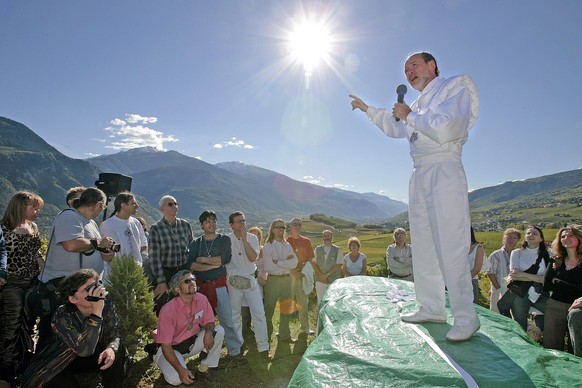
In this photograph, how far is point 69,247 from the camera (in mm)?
4164

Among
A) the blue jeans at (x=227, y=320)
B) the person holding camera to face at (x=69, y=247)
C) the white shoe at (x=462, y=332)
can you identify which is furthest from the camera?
the blue jeans at (x=227, y=320)

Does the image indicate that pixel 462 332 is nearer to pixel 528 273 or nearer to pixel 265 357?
pixel 528 273

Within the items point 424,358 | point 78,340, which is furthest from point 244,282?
point 424,358

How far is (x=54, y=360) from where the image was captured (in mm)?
3369

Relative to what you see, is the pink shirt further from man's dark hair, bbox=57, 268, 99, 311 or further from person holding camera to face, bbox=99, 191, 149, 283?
person holding camera to face, bbox=99, 191, 149, 283

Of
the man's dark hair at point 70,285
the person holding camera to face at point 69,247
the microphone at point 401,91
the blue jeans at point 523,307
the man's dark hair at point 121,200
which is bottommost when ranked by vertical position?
the blue jeans at point 523,307

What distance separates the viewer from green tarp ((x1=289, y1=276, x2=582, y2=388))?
1906mm

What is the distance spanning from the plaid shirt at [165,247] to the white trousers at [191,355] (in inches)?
51.6

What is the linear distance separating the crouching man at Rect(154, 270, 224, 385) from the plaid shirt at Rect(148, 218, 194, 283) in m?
1.00

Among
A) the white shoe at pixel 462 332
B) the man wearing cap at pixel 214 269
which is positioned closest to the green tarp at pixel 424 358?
the white shoe at pixel 462 332

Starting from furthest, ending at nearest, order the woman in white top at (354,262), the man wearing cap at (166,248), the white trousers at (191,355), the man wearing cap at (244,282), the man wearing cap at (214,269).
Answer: the woman in white top at (354,262), the man wearing cap at (244,282), the man wearing cap at (214,269), the man wearing cap at (166,248), the white trousers at (191,355)

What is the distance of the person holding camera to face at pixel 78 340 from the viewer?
3.35m

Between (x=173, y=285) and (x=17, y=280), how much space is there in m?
1.88

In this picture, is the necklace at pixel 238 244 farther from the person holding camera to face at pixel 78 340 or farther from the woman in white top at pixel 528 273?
the woman in white top at pixel 528 273
